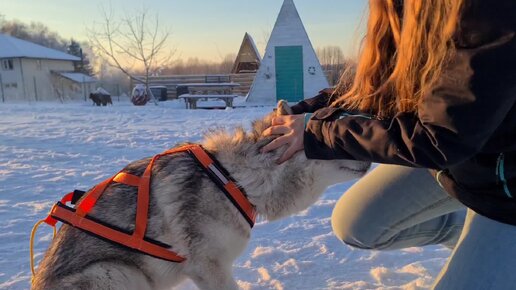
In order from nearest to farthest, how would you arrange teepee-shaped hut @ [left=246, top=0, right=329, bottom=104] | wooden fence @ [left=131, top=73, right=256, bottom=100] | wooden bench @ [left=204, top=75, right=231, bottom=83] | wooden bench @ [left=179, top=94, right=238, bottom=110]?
wooden bench @ [left=179, top=94, right=238, bottom=110], teepee-shaped hut @ [left=246, top=0, right=329, bottom=104], wooden fence @ [left=131, top=73, right=256, bottom=100], wooden bench @ [left=204, top=75, right=231, bottom=83]

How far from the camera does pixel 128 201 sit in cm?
230

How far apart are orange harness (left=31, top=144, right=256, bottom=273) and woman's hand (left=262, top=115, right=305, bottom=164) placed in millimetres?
302

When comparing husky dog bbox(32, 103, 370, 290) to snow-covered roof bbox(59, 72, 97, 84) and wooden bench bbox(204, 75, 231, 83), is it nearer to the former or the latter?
wooden bench bbox(204, 75, 231, 83)

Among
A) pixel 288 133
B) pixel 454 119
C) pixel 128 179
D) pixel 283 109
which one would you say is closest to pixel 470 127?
pixel 454 119

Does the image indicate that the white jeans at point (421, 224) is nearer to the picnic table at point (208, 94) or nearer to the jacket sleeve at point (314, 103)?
the jacket sleeve at point (314, 103)

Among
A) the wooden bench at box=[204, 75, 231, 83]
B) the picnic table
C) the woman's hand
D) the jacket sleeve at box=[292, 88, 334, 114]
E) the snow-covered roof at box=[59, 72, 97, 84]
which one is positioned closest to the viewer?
the woman's hand

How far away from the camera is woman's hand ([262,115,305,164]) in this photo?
2.26 m

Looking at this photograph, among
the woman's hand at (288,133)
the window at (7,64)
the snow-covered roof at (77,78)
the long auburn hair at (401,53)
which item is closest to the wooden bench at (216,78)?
the snow-covered roof at (77,78)

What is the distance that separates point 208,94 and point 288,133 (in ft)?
62.1

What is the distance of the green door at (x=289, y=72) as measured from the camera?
19812 millimetres

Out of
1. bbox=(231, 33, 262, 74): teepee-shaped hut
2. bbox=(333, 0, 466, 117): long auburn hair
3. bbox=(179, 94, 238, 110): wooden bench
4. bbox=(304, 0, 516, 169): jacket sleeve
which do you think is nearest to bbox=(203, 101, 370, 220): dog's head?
bbox=(333, 0, 466, 117): long auburn hair

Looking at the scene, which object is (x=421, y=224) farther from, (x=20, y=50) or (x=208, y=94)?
(x=20, y=50)

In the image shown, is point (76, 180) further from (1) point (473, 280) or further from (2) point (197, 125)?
(2) point (197, 125)

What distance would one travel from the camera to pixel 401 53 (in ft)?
6.12
